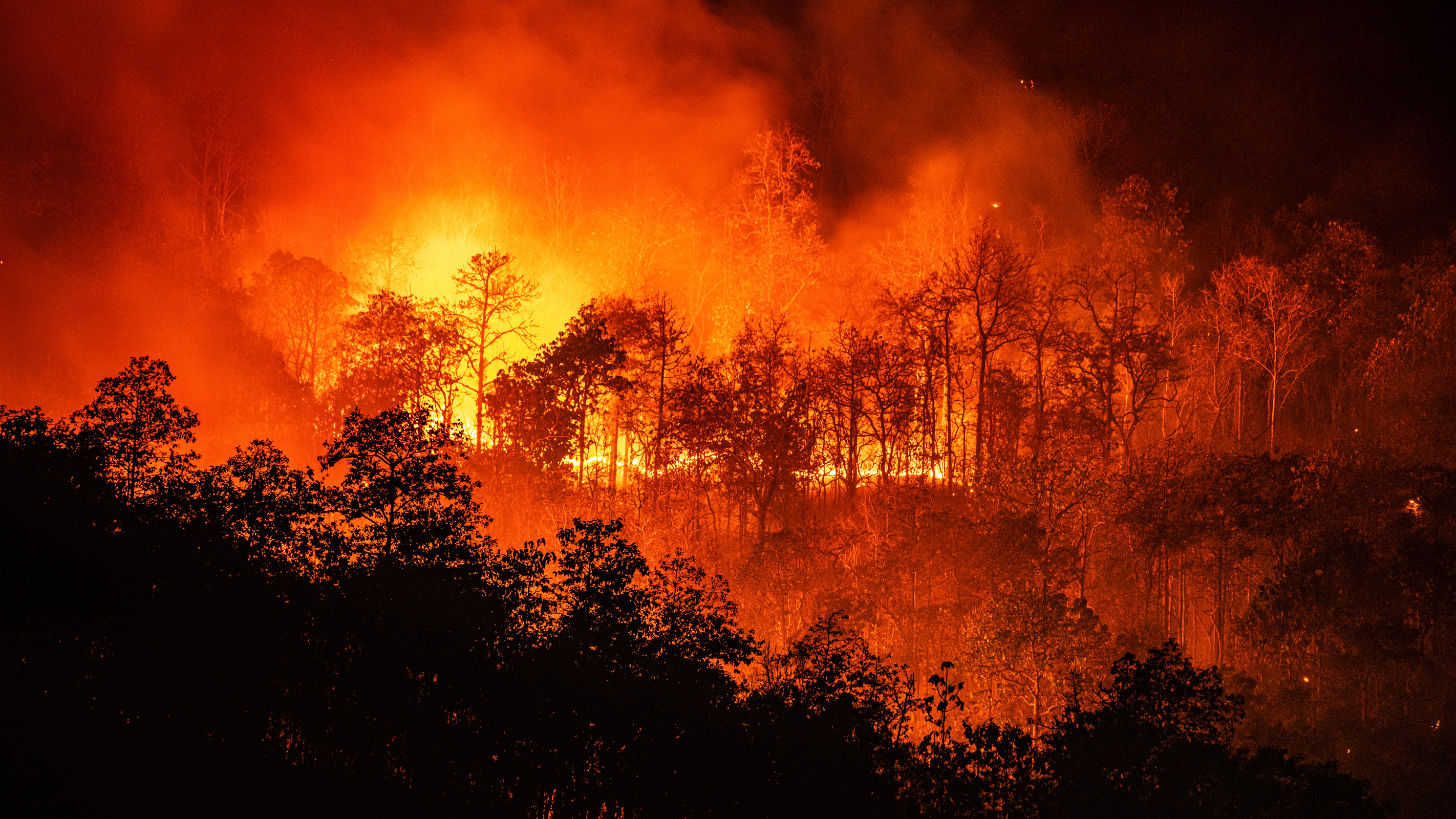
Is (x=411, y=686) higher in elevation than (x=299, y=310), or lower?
lower

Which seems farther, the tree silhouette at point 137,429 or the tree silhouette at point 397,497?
the tree silhouette at point 397,497

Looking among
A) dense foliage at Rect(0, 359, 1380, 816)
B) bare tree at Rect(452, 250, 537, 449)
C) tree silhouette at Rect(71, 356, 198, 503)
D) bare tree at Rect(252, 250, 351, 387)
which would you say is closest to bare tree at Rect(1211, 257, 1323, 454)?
bare tree at Rect(452, 250, 537, 449)

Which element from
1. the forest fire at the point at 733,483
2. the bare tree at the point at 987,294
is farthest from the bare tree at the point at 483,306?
the bare tree at the point at 987,294

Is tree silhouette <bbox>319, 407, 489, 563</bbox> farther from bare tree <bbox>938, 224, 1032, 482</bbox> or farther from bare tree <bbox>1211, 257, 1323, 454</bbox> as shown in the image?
bare tree <bbox>1211, 257, 1323, 454</bbox>

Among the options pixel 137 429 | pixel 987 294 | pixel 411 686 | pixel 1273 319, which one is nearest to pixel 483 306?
pixel 987 294

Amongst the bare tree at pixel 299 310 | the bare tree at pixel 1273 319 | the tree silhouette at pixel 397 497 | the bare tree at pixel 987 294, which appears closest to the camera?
the tree silhouette at pixel 397 497

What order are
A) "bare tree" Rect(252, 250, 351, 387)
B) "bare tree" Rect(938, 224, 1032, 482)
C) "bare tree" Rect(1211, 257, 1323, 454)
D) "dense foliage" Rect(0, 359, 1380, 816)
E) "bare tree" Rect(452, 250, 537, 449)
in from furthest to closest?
"bare tree" Rect(1211, 257, 1323, 454), "bare tree" Rect(252, 250, 351, 387), "bare tree" Rect(452, 250, 537, 449), "bare tree" Rect(938, 224, 1032, 482), "dense foliage" Rect(0, 359, 1380, 816)

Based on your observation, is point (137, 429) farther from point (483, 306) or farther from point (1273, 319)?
point (1273, 319)

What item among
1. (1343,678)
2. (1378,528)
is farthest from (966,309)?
(1343,678)

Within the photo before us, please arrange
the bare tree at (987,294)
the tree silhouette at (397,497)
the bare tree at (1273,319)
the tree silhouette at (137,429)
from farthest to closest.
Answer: the bare tree at (1273,319) → the bare tree at (987,294) → the tree silhouette at (397,497) → the tree silhouette at (137,429)

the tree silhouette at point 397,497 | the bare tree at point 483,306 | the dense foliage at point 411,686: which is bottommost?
the dense foliage at point 411,686

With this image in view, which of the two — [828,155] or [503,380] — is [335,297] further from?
[828,155]

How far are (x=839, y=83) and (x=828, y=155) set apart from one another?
5.90 meters

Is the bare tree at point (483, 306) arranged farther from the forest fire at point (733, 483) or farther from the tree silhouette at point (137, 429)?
the tree silhouette at point (137, 429)
